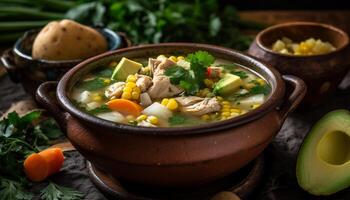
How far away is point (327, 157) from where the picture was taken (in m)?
2.34

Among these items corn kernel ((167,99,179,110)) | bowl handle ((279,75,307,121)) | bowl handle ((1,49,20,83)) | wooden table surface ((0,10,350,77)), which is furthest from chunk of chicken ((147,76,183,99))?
wooden table surface ((0,10,350,77))

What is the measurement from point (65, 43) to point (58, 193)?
108cm

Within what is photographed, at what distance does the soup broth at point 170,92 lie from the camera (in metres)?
2.13

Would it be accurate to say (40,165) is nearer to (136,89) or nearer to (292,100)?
(136,89)

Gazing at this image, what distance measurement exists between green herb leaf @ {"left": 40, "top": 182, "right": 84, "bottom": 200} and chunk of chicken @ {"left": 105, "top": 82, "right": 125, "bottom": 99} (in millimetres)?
428

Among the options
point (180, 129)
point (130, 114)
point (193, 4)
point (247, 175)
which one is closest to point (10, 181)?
point (130, 114)

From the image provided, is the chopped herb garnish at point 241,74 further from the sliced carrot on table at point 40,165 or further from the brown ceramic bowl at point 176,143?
the sliced carrot on table at point 40,165

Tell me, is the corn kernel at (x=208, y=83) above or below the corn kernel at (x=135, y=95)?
below

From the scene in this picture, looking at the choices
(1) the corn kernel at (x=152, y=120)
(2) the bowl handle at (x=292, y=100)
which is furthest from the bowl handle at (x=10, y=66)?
(2) the bowl handle at (x=292, y=100)

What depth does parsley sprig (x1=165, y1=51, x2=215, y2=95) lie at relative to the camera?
227 cm

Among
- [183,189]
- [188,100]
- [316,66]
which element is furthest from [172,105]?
[316,66]

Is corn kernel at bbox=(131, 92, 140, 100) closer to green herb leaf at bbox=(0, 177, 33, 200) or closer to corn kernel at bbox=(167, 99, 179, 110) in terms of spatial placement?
corn kernel at bbox=(167, 99, 179, 110)

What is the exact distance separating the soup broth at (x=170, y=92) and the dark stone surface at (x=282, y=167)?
0.36 m

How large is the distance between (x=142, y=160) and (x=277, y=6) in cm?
331
